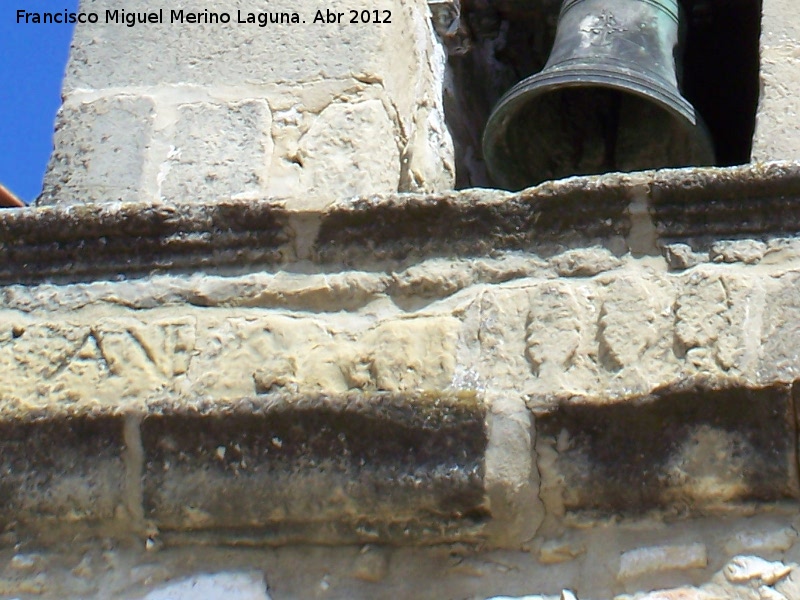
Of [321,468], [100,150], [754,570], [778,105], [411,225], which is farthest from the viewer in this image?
[100,150]

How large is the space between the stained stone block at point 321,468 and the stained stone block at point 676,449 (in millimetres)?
115

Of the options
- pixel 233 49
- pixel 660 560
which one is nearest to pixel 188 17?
pixel 233 49

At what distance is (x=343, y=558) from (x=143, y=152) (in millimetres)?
765

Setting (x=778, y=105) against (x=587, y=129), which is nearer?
(x=778, y=105)

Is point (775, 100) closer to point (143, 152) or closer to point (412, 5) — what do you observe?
point (412, 5)

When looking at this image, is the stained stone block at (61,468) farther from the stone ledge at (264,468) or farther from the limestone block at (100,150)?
the limestone block at (100,150)

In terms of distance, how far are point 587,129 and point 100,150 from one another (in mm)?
828

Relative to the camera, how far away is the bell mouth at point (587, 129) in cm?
239

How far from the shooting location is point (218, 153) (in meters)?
2.36

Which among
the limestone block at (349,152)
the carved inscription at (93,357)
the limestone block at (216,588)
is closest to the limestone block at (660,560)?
the limestone block at (216,588)

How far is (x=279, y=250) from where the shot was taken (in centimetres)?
211

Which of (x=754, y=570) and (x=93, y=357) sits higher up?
(x=93, y=357)

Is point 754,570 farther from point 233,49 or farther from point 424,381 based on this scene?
point 233,49

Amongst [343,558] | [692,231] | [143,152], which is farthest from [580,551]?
[143,152]
